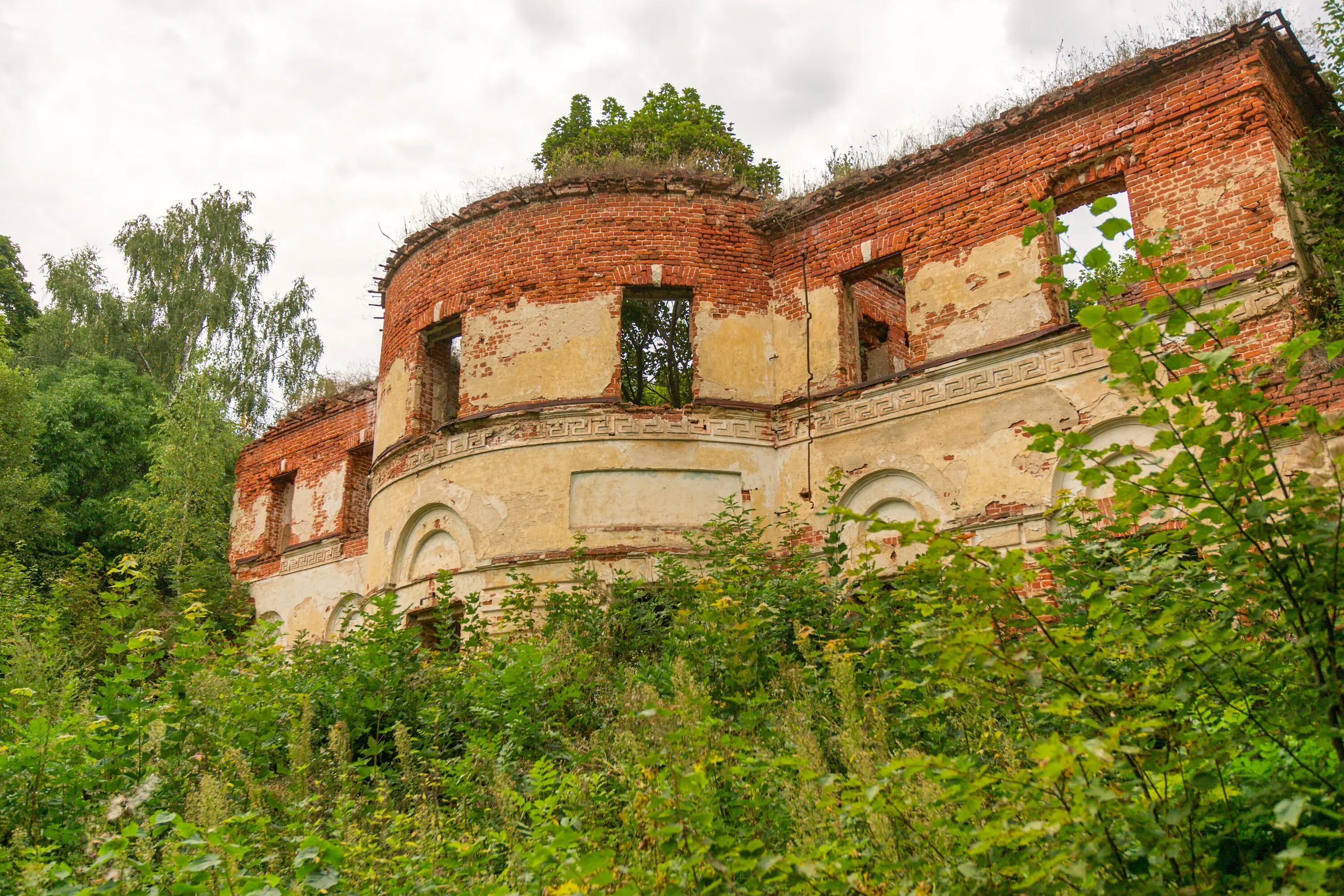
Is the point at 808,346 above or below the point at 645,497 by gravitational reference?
above

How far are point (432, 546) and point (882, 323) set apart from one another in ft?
23.7

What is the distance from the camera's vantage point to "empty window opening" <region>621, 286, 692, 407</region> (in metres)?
19.7

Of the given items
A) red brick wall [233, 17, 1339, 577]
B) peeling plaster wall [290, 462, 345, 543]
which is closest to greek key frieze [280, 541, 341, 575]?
peeling plaster wall [290, 462, 345, 543]

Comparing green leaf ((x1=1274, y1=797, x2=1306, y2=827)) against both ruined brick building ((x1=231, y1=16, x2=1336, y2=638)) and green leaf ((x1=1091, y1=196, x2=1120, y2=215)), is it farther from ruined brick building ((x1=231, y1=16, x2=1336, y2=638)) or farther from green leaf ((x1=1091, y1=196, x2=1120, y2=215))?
ruined brick building ((x1=231, y1=16, x2=1336, y2=638))

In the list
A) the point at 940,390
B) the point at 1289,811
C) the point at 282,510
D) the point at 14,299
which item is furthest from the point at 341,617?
the point at 14,299

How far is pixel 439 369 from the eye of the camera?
13906 mm

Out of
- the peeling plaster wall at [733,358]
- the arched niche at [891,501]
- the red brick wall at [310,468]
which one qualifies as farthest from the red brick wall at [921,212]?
the red brick wall at [310,468]

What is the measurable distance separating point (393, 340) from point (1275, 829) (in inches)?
513

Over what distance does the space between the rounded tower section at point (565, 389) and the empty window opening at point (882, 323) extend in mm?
1992

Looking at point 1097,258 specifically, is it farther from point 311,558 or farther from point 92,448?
point 92,448

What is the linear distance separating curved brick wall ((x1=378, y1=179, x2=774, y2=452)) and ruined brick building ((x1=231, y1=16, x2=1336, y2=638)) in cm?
3

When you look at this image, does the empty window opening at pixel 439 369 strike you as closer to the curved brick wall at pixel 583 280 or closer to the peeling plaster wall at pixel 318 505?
the curved brick wall at pixel 583 280

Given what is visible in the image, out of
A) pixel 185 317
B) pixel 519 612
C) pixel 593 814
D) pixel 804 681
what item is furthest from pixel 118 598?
pixel 185 317

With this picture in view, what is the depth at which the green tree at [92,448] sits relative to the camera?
24547 millimetres
